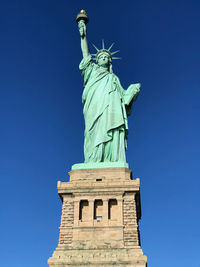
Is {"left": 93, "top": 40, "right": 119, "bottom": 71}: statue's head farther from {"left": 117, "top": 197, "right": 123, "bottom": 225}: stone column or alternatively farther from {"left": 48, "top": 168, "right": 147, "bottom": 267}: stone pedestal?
{"left": 117, "top": 197, "right": 123, "bottom": 225}: stone column

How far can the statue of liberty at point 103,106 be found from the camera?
77.5 ft

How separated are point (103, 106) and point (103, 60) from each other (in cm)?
435

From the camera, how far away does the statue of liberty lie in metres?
23.6

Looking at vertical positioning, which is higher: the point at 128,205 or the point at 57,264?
the point at 128,205

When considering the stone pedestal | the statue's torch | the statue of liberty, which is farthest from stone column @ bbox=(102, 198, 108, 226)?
the statue's torch

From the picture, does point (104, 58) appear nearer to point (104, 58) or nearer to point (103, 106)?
point (104, 58)

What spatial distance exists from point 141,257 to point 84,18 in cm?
1756

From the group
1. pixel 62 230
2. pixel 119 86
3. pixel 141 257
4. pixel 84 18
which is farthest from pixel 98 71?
pixel 141 257

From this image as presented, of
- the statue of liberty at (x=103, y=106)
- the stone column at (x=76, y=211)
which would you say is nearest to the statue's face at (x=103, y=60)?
the statue of liberty at (x=103, y=106)

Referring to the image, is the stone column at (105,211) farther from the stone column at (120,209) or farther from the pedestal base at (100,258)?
the pedestal base at (100,258)

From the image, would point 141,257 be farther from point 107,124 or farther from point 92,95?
point 92,95

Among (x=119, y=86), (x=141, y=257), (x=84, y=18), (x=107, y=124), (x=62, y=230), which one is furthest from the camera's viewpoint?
(x=84, y=18)

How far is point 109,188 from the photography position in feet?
69.0

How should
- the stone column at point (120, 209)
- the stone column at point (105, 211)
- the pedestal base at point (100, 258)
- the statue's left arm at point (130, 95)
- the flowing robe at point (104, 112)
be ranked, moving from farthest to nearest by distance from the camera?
the statue's left arm at point (130, 95)
the flowing robe at point (104, 112)
the stone column at point (105, 211)
the stone column at point (120, 209)
the pedestal base at point (100, 258)
